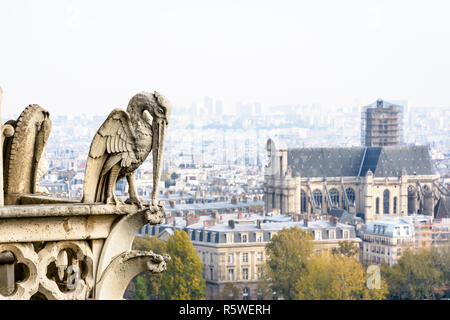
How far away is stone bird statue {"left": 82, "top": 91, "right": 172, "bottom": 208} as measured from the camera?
6363mm

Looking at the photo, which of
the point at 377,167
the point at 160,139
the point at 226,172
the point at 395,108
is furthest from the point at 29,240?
the point at 226,172

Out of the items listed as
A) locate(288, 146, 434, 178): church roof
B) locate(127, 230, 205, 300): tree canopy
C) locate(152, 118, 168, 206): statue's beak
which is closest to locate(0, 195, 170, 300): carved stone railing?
locate(152, 118, 168, 206): statue's beak

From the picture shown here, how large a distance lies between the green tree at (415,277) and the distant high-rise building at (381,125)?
176ft

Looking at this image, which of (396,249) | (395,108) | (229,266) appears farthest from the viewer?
(395,108)

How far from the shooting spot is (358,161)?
125 m

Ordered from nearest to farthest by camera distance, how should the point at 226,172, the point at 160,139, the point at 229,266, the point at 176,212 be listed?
the point at 160,139 → the point at 229,266 → the point at 176,212 → the point at 226,172

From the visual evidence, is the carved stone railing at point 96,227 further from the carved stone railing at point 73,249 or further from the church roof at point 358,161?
the church roof at point 358,161

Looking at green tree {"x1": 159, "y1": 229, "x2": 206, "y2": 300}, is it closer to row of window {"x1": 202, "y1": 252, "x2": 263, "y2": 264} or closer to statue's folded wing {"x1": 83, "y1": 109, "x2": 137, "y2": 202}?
row of window {"x1": 202, "y1": 252, "x2": 263, "y2": 264}

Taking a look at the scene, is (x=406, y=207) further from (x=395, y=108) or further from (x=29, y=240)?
(x=29, y=240)

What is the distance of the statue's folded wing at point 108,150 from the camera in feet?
20.9

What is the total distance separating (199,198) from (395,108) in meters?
24.0

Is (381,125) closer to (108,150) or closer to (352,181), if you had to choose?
(352,181)

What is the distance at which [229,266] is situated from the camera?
9000 cm

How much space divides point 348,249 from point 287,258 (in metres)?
7.19
